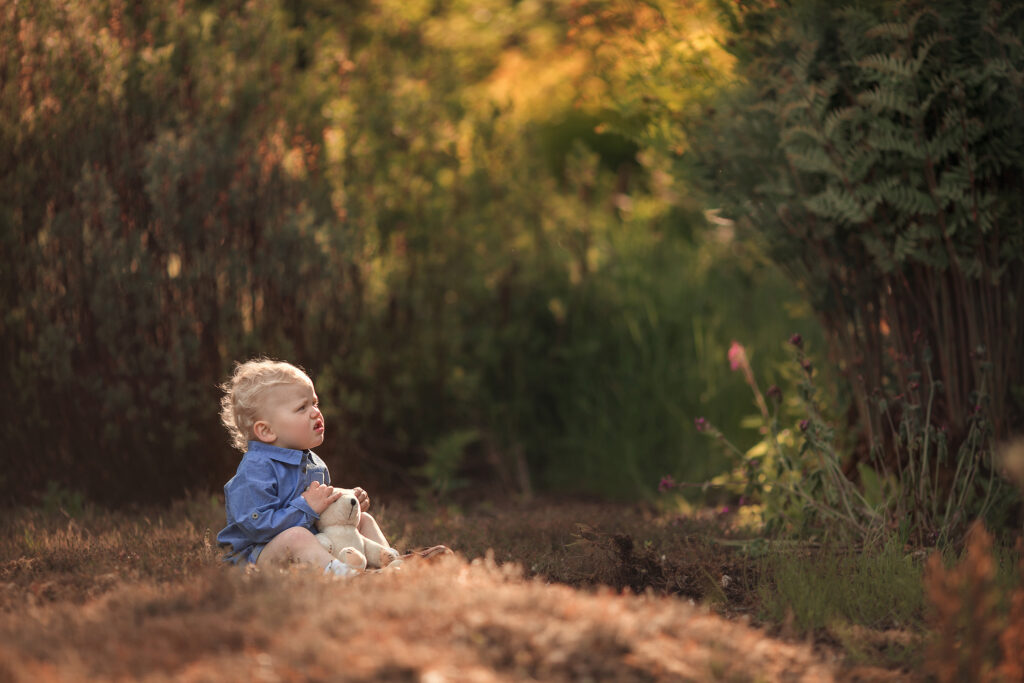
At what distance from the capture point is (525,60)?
11438mm

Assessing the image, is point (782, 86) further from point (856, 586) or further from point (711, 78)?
point (856, 586)

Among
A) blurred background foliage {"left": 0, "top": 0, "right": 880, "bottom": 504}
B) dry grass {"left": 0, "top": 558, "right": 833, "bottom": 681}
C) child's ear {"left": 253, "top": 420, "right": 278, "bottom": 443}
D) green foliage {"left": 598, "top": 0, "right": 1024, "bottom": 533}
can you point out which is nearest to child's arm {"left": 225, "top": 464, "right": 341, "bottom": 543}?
child's ear {"left": 253, "top": 420, "right": 278, "bottom": 443}

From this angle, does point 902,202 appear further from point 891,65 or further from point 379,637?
point 379,637

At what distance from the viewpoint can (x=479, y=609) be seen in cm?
286

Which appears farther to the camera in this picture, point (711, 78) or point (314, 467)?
point (711, 78)

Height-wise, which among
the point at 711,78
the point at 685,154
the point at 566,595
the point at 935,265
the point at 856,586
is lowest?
the point at 856,586

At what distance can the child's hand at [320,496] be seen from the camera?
3.78m

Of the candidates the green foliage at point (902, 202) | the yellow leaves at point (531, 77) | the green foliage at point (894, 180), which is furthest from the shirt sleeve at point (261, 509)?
the yellow leaves at point (531, 77)

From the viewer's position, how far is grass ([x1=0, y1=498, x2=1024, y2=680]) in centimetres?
258

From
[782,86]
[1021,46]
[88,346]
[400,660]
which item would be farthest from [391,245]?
[400,660]

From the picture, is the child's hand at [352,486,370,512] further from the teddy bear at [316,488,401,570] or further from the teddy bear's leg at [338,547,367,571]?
the teddy bear's leg at [338,547,367,571]

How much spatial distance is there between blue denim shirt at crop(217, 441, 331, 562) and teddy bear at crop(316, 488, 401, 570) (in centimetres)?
6

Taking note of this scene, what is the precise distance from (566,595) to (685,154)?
322 centimetres

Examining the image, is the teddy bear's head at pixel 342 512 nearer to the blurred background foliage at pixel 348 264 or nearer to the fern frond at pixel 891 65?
the blurred background foliage at pixel 348 264
